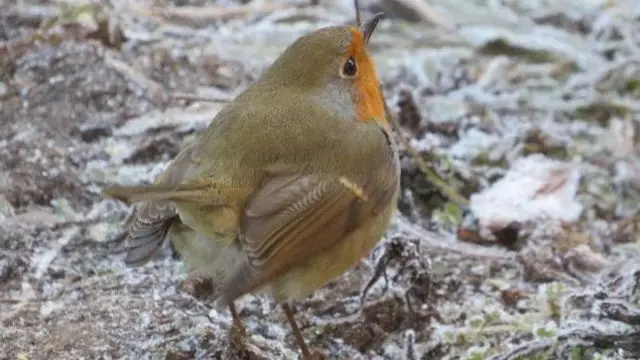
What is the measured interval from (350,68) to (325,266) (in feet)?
2.20

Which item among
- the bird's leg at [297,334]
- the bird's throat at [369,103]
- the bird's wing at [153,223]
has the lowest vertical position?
the bird's leg at [297,334]

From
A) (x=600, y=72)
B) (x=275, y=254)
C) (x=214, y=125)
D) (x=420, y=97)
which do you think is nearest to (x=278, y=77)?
(x=214, y=125)

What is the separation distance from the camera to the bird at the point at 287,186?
8.54 ft

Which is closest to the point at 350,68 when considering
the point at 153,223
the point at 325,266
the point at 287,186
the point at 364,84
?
the point at 364,84

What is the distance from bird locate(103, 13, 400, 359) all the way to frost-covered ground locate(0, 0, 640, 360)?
30 cm

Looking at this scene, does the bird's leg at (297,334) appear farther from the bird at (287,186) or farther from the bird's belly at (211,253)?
the bird's belly at (211,253)

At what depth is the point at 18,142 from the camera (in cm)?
372

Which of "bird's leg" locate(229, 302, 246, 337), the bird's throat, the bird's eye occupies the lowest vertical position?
"bird's leg" locate(229, 302, 246, 337)

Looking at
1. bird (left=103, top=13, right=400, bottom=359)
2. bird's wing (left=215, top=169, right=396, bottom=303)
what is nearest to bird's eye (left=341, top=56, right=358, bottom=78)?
bird (left=103, top=13, right=400, bottom=359)

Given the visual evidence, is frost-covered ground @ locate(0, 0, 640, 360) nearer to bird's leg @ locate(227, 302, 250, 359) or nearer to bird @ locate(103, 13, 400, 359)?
bird's leg @ locate(227, 302, 250, 359)

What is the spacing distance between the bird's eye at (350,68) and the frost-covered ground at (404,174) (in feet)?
1.75

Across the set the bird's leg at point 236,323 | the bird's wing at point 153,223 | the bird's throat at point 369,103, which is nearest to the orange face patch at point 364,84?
the bird's throat at point 369,103

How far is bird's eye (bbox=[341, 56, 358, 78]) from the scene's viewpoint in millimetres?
3086

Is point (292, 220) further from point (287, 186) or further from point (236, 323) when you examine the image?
point (236, 323)
